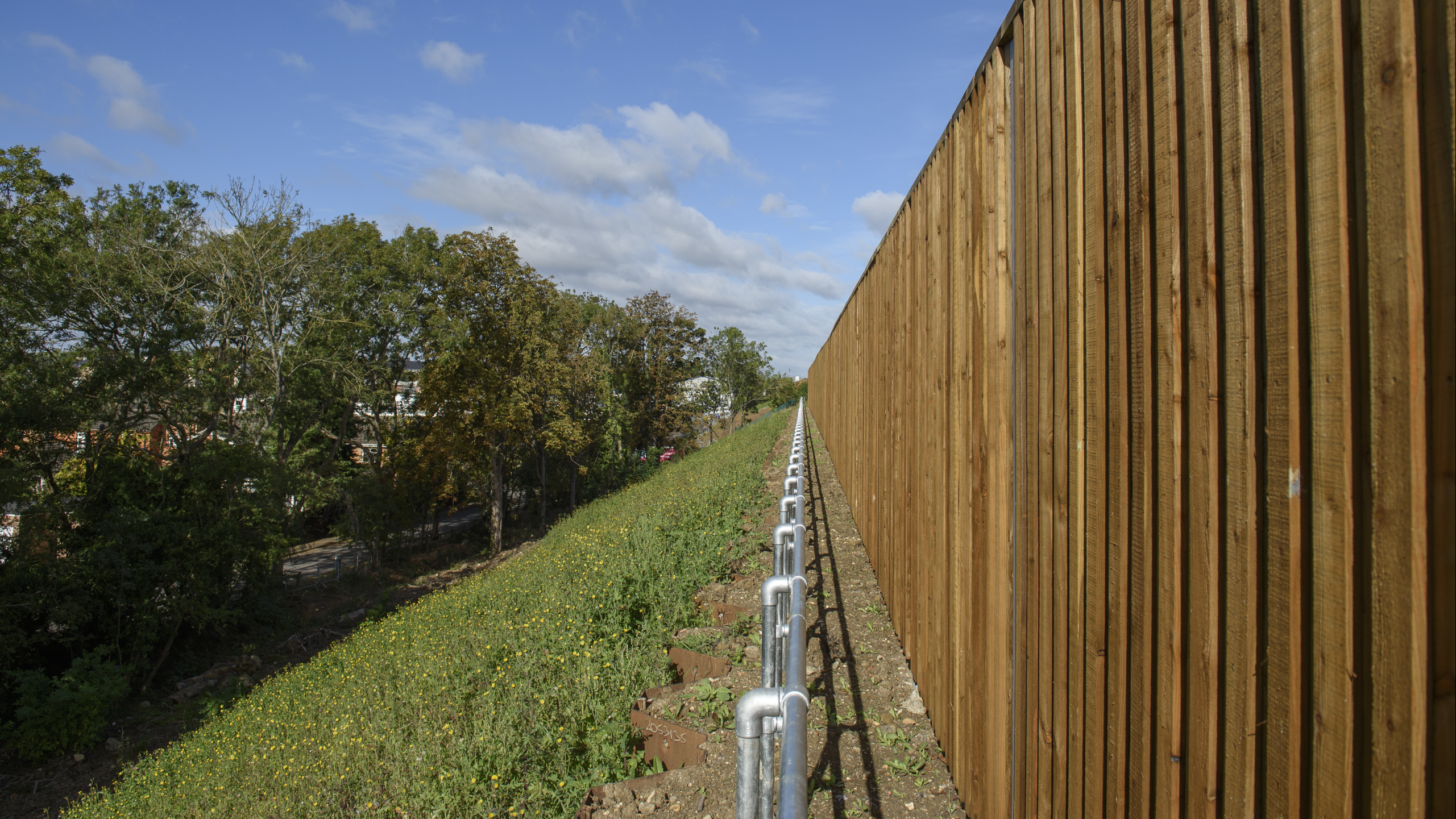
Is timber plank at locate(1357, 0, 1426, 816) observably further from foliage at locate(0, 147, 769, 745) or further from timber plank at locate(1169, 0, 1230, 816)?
foliage at locate(0, 147, 769, 745)

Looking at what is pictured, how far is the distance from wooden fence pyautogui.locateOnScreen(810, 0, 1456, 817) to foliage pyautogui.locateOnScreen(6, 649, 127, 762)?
16.9 meters

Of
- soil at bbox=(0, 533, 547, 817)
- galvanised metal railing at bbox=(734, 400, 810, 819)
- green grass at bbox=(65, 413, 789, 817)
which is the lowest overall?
soil at bbox=(0, 533, 547, 817)

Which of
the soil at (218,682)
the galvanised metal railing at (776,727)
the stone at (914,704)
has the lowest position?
the soil at (218,682)

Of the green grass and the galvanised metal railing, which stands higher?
the galvanised metal railing

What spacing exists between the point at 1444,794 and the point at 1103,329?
3.15 feet

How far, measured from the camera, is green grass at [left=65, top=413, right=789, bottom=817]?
3568 mm

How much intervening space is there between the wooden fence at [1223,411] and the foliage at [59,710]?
16.9m

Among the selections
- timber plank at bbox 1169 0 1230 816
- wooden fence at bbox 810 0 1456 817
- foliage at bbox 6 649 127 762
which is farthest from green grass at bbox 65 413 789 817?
foliage at bbox 6 649 127 762

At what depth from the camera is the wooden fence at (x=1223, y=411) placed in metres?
0.80

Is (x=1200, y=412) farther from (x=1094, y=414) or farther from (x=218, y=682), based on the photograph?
(x=218, y=682)

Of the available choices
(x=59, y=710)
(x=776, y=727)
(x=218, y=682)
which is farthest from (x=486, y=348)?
(x=776, y=727)

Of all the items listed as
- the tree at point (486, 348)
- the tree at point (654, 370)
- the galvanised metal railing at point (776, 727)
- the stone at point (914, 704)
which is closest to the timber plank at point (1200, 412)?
the galvanised metal railing at point (776, 727)

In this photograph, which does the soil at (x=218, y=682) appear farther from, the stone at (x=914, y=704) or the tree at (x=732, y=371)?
the tree at (x=732, y=371)

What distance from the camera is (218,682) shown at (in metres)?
15.3
